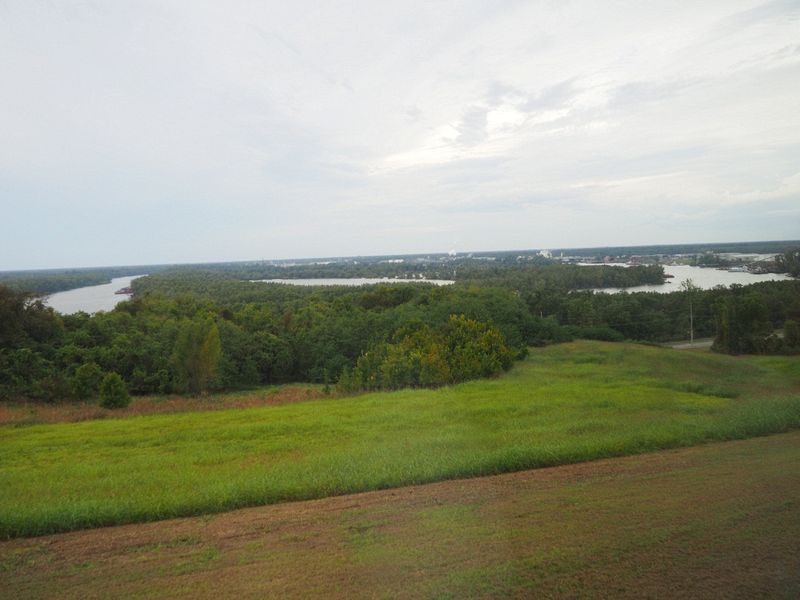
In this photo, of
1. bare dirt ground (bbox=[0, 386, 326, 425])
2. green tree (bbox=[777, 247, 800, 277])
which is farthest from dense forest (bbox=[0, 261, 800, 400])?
bare dirt ground (bbox=[0, 386, 326, 425])

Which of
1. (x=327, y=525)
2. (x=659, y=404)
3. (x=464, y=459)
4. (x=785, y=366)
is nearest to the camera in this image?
(x=327, y=525)

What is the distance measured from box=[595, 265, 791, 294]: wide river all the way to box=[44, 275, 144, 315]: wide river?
3456 centimetres

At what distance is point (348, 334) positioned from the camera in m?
32.6

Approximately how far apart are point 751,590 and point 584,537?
1383 millimetres

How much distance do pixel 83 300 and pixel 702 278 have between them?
40564mm

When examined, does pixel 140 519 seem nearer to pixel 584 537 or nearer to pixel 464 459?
pixel 464 459

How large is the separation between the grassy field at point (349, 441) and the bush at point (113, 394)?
4316 millimetres

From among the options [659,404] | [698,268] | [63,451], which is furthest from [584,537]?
[698,268]

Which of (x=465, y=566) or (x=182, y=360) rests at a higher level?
(x=465, y=566)

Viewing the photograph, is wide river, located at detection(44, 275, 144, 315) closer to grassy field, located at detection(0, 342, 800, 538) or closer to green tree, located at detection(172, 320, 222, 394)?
green tree, located at detection(172, 320, 222, 394)

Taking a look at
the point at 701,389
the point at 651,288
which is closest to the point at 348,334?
the point at 701,389

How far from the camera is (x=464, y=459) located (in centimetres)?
806

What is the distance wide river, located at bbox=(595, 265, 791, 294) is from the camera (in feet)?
64.1

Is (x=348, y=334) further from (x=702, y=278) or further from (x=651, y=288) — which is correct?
(x=651, y=288)
